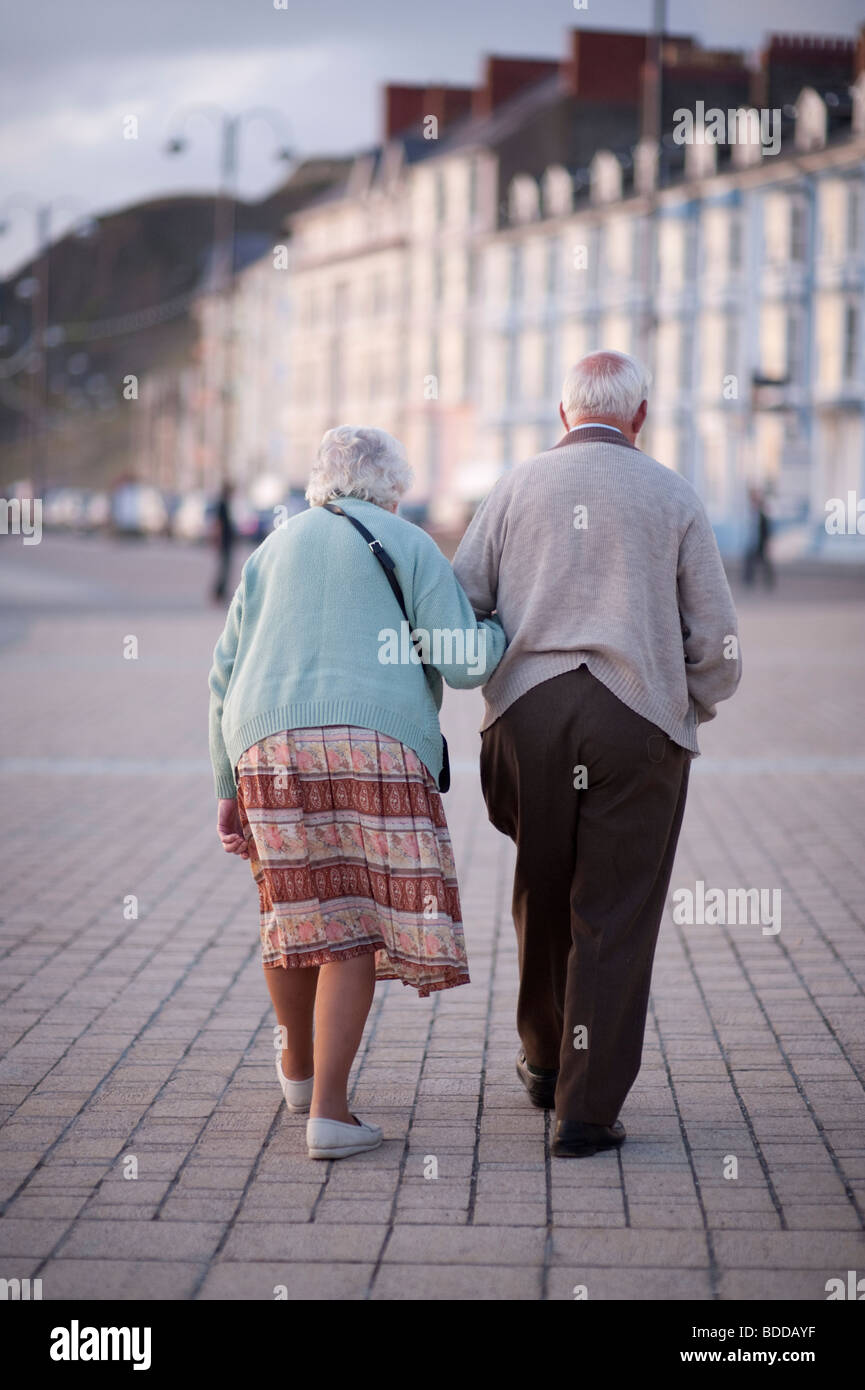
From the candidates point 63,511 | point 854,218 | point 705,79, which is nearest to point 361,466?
point 854,218

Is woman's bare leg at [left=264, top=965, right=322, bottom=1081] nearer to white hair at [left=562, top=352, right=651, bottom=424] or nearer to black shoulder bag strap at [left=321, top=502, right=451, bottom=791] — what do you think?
black shoulder bag strap at [left=321, top=502, right=451, bottom=791]

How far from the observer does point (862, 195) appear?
47.9m

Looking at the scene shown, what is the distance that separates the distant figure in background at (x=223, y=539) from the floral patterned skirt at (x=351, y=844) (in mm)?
22452

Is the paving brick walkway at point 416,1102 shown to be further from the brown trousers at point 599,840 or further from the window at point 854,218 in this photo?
the window at point 854,218

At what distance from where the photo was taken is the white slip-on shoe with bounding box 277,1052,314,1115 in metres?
4.68

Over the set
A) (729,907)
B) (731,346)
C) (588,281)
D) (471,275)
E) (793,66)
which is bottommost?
(729,907)

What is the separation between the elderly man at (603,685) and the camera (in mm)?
4316

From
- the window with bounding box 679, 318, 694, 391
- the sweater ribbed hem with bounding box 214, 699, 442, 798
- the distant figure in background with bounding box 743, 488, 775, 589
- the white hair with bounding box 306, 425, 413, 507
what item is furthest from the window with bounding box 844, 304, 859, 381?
the sweater ribbed hem with bounding box 214, 699, 442, 798

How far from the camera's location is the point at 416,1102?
4.81 metres
